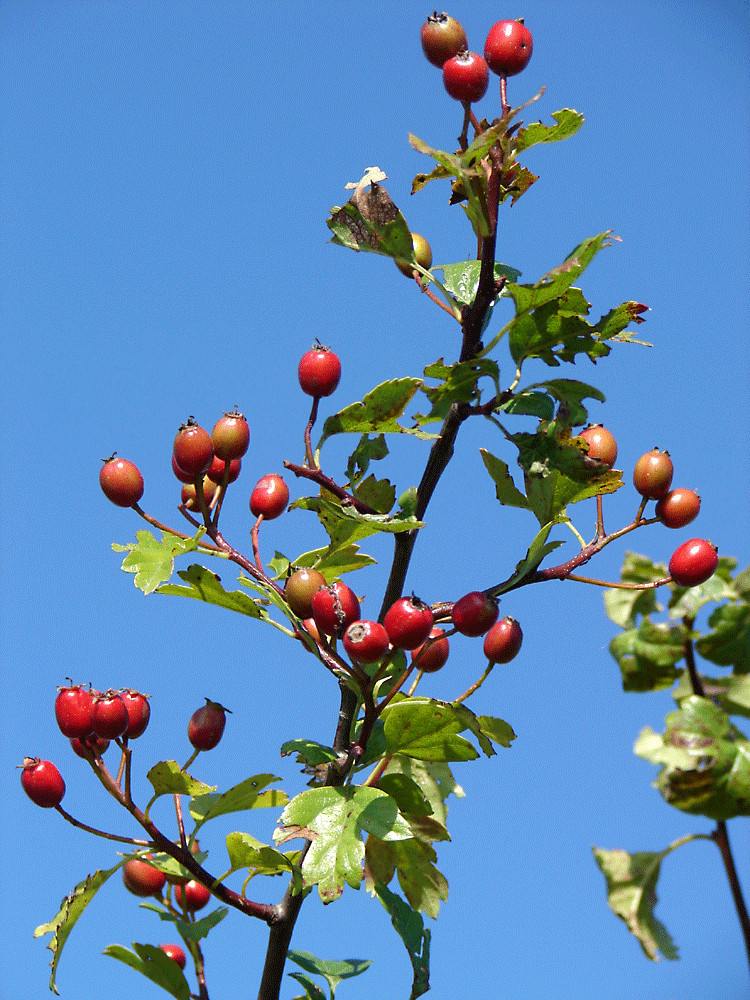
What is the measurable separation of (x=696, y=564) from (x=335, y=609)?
1.91ft

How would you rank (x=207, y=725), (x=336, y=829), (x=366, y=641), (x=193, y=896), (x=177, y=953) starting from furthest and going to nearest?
(x=177, y=953) → (x=193, y=896) → (x=207, y=725) → (x=336, y=829) → (x=366, y=641)

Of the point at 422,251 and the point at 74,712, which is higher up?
the point at 422,251

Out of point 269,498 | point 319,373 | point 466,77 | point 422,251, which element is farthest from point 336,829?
point 466,77

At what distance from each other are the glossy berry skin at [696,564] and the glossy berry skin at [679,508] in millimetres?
129

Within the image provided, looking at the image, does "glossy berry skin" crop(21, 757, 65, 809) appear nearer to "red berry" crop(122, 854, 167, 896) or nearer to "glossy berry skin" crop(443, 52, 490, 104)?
"red berry" crop(122, 854, 167, 896)

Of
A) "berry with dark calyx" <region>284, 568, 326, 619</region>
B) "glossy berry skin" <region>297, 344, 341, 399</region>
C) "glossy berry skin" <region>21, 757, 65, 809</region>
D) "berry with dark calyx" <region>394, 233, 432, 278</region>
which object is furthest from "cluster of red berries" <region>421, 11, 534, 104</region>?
"glossy berry skin" <region>21, 757, 65, 809</region>

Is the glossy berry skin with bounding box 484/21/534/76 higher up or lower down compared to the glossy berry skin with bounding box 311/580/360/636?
higher up

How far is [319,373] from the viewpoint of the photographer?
1.81 metres

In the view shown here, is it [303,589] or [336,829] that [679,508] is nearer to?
[303,589]

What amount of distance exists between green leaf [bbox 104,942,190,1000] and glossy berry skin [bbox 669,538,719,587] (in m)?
1.20

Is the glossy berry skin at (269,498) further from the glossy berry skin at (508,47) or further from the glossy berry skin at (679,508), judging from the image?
the glossy berry skin at (508,47)

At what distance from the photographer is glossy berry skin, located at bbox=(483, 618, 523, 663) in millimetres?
1607

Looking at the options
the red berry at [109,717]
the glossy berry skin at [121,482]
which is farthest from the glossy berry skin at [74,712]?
the glossy berry skin at [121,482]

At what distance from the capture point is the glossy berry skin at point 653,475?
171 cm
